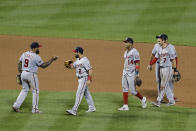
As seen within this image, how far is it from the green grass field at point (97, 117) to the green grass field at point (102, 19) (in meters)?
6.72

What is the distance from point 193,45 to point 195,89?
4.57m

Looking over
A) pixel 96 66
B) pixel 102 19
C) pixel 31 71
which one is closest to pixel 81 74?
pixel 31 71

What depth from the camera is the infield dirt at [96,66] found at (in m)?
17.0

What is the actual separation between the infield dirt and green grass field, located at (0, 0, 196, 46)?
985mm

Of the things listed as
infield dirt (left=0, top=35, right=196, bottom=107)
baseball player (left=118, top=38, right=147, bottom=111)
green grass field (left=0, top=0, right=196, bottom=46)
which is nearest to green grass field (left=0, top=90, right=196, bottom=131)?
baseball player (left=118, top=38, right=147, bottom=111)

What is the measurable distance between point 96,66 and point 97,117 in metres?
4.92

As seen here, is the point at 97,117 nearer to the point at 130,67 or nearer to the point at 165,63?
the point at 130,67

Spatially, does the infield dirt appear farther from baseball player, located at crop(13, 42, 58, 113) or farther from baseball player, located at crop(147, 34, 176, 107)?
baseball player, located at crop(13, 42, 58, 113)

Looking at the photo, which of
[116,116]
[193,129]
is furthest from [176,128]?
[116,116]

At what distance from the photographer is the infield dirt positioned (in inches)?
667

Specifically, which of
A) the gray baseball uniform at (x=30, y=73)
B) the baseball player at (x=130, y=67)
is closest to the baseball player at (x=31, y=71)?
the gray baseball uniform at (x=30, y=73)

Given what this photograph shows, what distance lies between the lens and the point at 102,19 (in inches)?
982

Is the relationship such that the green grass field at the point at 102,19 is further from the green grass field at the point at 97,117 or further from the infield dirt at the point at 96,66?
the green grass field at the point at 97,117

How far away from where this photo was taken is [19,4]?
27.3 metres
